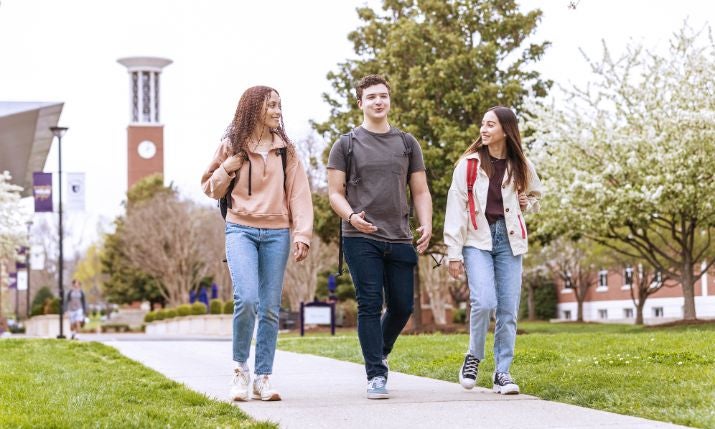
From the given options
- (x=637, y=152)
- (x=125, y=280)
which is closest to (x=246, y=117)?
(x=637, y=152)

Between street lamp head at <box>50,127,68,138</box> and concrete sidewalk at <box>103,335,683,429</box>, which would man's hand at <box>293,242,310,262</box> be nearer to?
concrete sidewalk at <box>103,335,683,429</box>

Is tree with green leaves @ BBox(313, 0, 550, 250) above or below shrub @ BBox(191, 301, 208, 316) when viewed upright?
above

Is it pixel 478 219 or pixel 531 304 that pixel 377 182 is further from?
pixel 531 304

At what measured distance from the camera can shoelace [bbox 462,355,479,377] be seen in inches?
310

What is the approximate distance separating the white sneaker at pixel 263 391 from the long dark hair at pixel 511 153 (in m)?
2.05

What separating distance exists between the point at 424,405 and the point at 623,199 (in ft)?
58.1

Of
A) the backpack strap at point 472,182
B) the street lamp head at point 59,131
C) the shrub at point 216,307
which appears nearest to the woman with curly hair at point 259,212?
the backpack strap at point 472,182

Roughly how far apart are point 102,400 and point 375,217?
85.0 inches

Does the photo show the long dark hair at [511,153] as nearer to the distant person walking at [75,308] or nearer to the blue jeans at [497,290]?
the blue jeans at [497,290]

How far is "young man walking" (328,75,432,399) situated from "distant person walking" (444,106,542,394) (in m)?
0.27

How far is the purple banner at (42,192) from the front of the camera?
102ft

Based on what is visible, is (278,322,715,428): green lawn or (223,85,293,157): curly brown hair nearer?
(278,322,715,428): green lawn

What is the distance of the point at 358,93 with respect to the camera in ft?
26.1

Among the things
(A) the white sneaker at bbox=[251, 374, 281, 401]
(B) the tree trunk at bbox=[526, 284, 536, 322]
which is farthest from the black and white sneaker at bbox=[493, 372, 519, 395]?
(B) the tree trunk at bbox=[526, 284, 536, 322]
